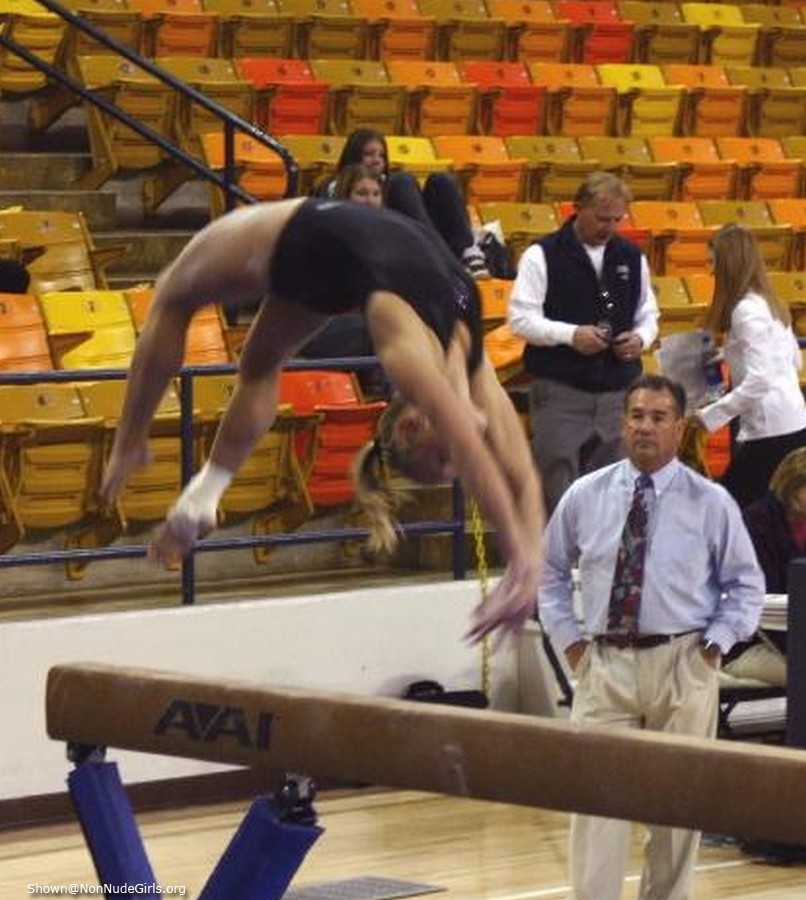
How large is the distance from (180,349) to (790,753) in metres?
1.56

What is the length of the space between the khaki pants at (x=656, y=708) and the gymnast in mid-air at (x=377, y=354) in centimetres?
182

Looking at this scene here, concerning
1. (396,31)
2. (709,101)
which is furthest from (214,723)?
(709,101)

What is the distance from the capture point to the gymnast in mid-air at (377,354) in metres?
4.31

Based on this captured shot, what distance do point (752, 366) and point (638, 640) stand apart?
183cm

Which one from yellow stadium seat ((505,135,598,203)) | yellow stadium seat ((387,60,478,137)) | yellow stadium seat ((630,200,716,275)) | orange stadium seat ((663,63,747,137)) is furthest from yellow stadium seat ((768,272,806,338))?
orange stadium seat ((663,63,747,137))

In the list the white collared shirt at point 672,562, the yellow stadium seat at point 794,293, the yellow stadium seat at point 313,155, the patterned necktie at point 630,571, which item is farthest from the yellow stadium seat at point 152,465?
the yellow stadium seat at point 794,293

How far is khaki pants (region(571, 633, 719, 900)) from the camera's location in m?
6.65

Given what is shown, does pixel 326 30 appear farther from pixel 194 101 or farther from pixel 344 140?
pixel 194 101

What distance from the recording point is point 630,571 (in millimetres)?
6766

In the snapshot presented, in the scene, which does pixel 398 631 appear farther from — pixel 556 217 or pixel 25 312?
pixel 556 217

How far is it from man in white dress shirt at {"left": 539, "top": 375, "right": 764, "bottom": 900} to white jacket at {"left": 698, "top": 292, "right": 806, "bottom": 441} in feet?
4.96

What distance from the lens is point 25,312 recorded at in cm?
875

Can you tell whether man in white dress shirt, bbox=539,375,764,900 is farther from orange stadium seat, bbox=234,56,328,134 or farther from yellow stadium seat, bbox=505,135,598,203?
yellow stadium seat, bbox=505,135,598,203

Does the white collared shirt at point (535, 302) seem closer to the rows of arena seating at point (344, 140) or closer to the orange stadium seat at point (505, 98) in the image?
the rows of arena seating at point (344, 140)
